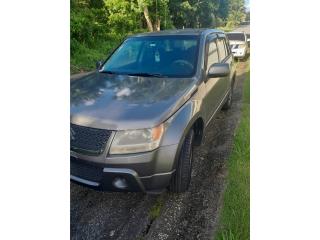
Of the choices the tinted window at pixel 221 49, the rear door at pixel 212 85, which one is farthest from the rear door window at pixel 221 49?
the rear door at pixel 212 85

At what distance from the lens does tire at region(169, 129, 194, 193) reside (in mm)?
2115

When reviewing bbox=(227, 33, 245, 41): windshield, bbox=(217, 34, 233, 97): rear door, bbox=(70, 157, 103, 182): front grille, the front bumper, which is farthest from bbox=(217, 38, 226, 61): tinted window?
bbox=(70, 157, 103, 182): front grille

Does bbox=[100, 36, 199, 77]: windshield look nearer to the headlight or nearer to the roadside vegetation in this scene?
the roadside vegetation

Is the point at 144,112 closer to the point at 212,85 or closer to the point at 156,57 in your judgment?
the point at 156,57

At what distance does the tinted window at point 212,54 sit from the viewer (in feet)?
9.25

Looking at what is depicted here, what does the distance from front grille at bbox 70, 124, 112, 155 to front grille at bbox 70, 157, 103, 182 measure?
0.29ft

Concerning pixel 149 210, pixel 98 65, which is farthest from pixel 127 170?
pixel 98 65

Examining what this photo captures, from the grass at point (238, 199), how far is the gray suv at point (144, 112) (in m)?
0.32

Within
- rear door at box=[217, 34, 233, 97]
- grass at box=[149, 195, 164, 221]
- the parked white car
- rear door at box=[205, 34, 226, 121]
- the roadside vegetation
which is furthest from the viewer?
rear door at box=[217, 34, 233, 97]

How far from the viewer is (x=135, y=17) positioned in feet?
6.98

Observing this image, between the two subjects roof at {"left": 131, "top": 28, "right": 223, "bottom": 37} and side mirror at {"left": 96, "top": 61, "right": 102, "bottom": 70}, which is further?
side mirror at {"left": 96, "top": 61, "right": 102, "bottom": 70}
